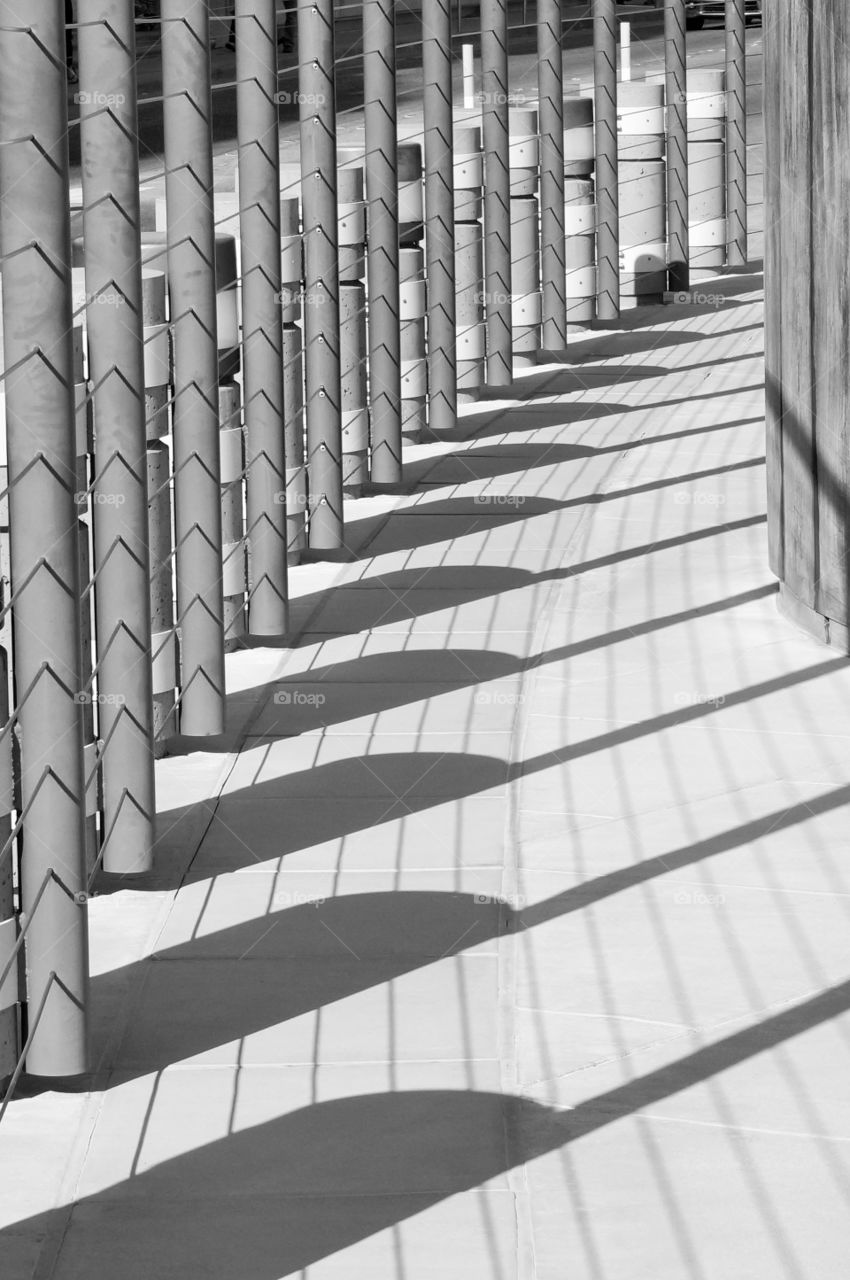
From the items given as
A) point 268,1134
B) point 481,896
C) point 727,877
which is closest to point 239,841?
point 481,896

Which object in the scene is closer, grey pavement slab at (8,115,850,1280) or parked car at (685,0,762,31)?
grey pavement slab at (8,115,850,1280)

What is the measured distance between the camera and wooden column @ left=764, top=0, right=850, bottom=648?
22.1 feet

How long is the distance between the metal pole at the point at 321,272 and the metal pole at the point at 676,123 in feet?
22.6

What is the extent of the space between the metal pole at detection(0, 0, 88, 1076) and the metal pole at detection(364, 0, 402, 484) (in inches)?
205

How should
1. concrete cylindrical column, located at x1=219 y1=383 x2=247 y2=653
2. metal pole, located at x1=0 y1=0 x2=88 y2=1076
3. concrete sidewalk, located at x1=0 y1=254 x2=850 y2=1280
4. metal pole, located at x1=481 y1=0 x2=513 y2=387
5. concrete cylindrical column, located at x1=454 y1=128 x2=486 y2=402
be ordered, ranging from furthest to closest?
concrete cylindrical column, located at x1=454 y1=128 x2=486 y2=402 → metal pole, located at x1=481 y1=0 x2=513 y2=387 → concrete cylindrical column, located at x1=219 y1=383 x2=247 y2=653 → metal pole, located at x1=0 y1=0 x2=88 y2=1076 → concrete sidewalk, located at x1=0 y1=254 x2=850 y2=1280

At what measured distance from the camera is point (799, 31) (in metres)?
6.93

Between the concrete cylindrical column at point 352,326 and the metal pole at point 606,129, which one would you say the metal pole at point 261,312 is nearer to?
the concrete cylindrical column at point 352,326

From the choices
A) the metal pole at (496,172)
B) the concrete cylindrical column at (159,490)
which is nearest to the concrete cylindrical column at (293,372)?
the concrete cylindrical column at (159,490)

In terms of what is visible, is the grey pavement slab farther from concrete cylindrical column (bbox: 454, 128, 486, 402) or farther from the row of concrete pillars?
concrete cylindrical column (bbox: 454, 128, 486, 402)

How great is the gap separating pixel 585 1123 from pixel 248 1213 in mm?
639

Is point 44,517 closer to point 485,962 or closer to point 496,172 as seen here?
point 485,962

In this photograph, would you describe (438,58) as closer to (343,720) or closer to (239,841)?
(343,720)

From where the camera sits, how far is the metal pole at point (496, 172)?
11.4 metres

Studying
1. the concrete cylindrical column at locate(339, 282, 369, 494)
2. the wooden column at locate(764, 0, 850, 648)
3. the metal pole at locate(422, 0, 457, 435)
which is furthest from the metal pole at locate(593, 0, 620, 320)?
the wooden column at locate(764, 0, 850, 648)
